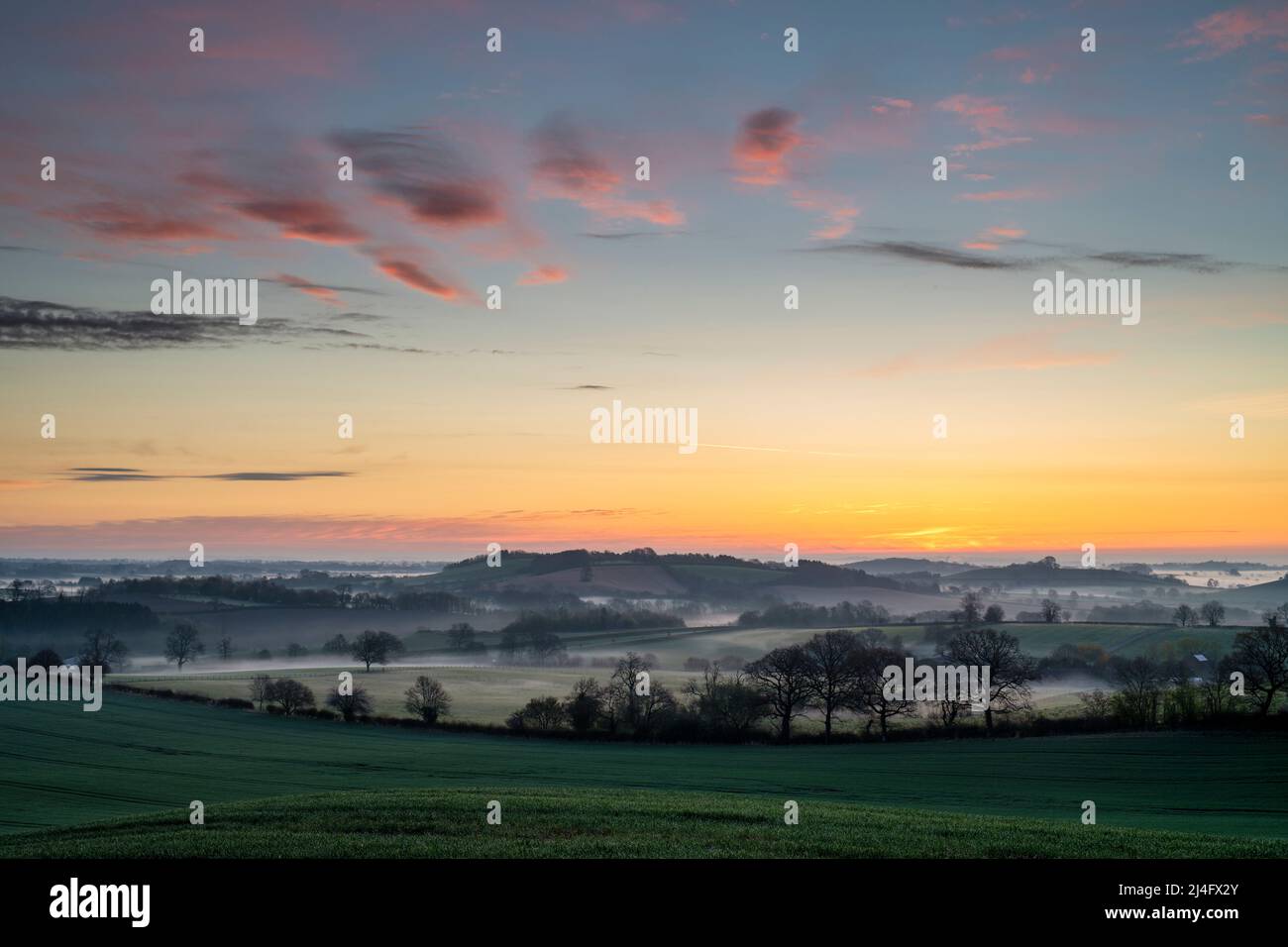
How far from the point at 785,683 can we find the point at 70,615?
145m

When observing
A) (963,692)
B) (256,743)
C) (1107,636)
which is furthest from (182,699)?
(1107,636)

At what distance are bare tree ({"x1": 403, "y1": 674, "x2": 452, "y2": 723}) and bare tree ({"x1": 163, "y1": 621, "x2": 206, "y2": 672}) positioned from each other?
255ft

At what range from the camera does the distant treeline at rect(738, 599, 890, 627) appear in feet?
567

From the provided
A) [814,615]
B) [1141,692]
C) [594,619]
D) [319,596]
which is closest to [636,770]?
[1141,692]

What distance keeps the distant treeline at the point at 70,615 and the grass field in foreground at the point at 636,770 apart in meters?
97.4

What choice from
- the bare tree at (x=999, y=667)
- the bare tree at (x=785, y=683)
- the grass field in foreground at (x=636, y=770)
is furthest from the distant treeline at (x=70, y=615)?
the bare tree at (x=999, y=667)

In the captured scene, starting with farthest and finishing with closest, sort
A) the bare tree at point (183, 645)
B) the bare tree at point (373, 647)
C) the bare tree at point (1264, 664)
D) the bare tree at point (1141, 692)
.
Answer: the bare tree at point (183, 645)
the bare tree at point (373, 647)
the bare tree at point (1264, 664)
the bare tree at point (1141, 692)

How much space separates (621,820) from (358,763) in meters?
38.5

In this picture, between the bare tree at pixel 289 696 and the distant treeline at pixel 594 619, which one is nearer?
the bare tree at pixel 289 696

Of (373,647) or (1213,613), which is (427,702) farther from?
(1213,613)

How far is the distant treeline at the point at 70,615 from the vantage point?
157m

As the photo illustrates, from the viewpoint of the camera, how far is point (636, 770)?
5003 cm

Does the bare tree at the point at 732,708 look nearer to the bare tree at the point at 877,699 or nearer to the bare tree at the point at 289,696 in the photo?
the bare tree at the point at 877,699

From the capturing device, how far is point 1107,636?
125375mm
